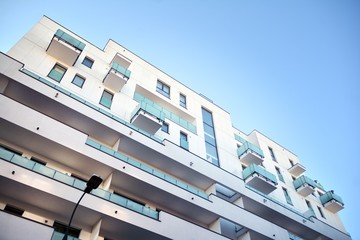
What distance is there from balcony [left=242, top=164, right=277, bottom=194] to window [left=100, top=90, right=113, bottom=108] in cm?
1427

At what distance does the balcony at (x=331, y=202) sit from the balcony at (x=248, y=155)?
11517 millimetres

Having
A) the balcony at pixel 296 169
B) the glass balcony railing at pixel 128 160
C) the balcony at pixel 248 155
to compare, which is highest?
the balcony at pixel 296 169

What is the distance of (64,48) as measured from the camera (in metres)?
20.9

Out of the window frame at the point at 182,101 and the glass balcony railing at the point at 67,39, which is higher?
the window frame at the point at 182,101

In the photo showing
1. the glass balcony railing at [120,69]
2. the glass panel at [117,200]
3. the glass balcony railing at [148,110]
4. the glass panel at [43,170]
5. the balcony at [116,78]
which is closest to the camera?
the glass panel at [43,170]

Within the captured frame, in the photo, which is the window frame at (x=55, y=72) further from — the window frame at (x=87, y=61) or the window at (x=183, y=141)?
the window at (x=183, y=141)

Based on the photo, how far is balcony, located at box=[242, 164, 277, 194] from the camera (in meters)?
25.8

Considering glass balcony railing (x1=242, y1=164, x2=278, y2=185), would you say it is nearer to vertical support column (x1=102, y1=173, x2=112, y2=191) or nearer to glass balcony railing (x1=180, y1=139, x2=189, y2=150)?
glass balcony railing (x1=180, y1=139, x2=189, y2=150)

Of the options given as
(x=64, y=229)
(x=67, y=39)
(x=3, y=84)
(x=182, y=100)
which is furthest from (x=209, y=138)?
(x=3, y=84)

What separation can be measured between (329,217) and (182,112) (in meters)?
22.1

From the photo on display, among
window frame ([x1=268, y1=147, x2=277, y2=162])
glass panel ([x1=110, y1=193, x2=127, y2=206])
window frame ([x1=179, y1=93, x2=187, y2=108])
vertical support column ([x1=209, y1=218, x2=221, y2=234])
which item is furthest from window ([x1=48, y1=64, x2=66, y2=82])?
window frame ([x1=268, y1=147, x2=277, y2=162])

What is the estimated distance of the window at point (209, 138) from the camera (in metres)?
25.9

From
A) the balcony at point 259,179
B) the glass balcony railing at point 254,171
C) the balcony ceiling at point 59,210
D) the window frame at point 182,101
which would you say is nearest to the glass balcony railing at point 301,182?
the balcony at point 259,179

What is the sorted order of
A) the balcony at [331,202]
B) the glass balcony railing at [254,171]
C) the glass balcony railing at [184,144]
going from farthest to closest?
the balcony at [331,202]
the glass balcony railing at [254,171]
the glass balcony railing at [184,144]
